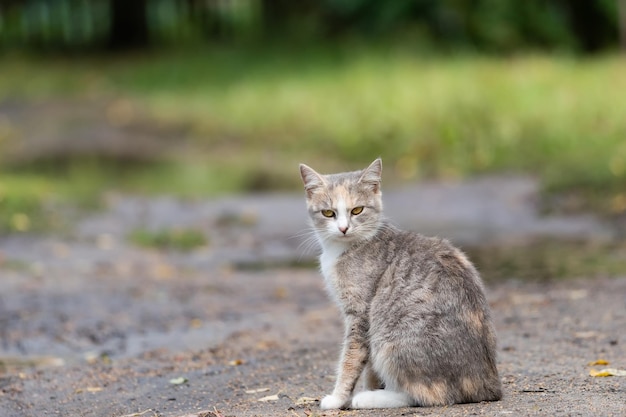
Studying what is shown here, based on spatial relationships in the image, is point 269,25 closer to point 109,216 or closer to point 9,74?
point 9,74

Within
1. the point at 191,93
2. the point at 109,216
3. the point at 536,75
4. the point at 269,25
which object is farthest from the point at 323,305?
the point at 269,25

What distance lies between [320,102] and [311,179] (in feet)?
44.9

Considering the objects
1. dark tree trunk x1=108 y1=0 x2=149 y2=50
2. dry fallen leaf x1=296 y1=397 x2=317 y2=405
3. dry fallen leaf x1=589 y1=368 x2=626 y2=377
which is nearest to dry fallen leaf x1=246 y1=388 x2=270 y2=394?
dry fallen leaf x1=296 y1=397 x2=317 y2=405

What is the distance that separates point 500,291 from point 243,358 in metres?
2.92

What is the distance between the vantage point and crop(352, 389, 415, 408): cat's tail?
5633 millimetres

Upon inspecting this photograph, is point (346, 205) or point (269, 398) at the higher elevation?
point (346, 205)

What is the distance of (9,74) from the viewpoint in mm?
29031

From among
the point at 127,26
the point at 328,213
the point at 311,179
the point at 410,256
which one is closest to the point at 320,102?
the point at 311,179

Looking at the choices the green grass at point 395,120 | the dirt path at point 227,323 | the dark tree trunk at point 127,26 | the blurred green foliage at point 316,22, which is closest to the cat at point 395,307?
the dirt path at point 227,323

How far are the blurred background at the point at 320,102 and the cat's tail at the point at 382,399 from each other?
7.25 m

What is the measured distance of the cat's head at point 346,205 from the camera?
6.09m

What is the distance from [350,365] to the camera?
5.82 meters

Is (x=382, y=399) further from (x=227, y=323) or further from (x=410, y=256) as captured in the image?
(x=227, y=323)

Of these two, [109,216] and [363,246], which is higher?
[363,246]
